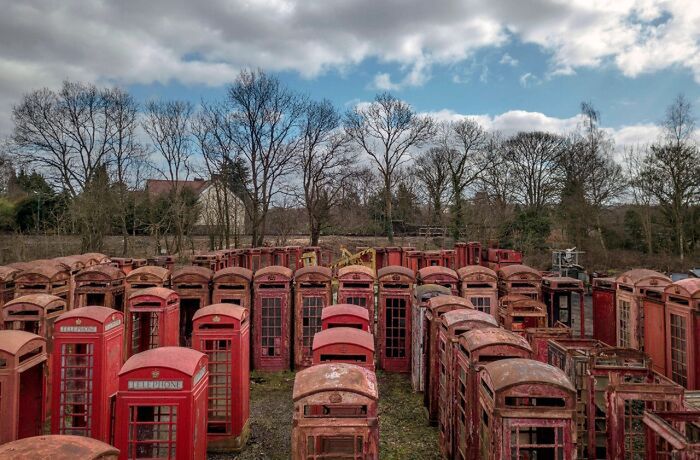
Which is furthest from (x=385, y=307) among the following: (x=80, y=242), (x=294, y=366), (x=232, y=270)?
(x=80, y=242)

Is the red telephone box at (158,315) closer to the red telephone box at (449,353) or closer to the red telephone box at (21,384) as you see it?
the red telephone box at (21,384)

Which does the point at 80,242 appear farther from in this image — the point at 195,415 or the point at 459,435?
the point at 459,435

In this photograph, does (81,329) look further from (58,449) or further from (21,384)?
(58,449)

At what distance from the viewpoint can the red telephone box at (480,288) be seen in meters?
12.5

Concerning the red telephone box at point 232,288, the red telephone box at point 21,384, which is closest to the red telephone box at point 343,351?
the red telephone box at point 21,384

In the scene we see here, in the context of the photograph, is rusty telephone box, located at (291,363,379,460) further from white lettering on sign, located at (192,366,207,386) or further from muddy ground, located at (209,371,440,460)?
muddy ground, located at (209,371,440,460)

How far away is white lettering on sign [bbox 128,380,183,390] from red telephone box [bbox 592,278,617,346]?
39.8 ft

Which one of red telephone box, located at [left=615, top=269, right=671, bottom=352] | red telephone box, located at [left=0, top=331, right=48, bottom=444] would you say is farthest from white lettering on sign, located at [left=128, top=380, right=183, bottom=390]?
red telephone box, located at [left=615, top=269, right=671, bottom=352]

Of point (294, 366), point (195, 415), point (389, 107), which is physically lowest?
point (294, 366)

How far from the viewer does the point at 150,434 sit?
257 inches

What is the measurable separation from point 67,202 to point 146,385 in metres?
27.2

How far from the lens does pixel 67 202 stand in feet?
90.1

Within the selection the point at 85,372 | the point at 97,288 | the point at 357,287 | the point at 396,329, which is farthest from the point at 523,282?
the point at 97,288

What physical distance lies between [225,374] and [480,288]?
7.83m
